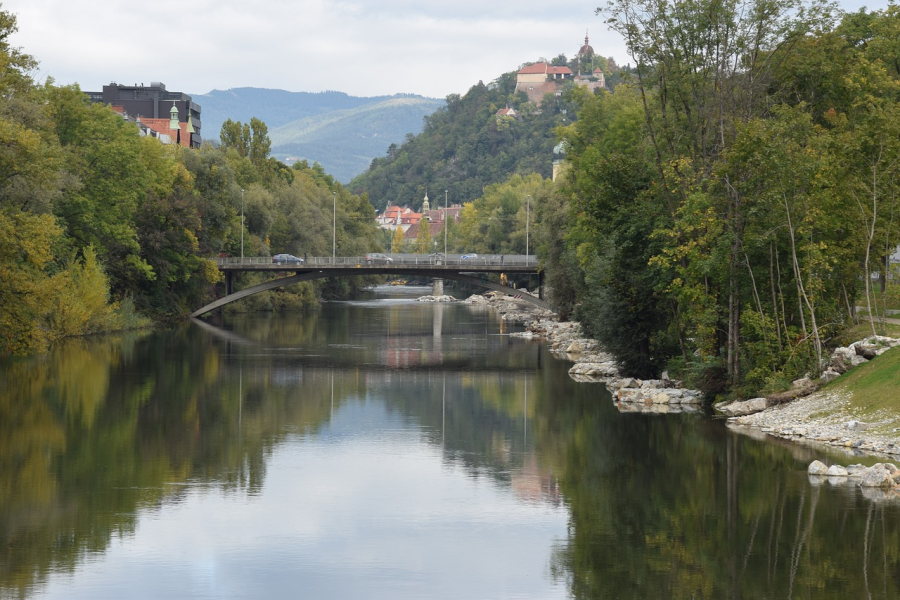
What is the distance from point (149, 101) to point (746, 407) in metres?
106

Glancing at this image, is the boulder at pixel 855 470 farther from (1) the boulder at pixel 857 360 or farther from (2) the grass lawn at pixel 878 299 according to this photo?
(2) the grass lawn at pixel 878 299

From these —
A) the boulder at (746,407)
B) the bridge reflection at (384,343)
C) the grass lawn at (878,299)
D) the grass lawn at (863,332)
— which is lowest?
the bridge reflection at (384,343)

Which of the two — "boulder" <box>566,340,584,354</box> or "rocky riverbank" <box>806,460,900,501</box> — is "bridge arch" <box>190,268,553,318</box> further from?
"rocky riverbank" <box>806,460,900,501</box>

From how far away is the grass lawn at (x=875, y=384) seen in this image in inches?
1111

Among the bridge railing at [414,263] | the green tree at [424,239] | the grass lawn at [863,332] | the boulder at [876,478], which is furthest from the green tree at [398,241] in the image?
the boulder at [876,478]

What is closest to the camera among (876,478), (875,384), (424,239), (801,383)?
(876,478)

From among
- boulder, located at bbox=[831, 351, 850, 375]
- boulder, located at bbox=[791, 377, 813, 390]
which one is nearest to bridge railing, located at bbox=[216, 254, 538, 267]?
boulder, located at bbox=[791, 377, 813, 390]

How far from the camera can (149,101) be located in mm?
126750

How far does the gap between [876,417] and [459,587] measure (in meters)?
15.2

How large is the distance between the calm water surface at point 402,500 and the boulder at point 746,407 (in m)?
0.76

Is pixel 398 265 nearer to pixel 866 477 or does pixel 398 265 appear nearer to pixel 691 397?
pixel 691 397

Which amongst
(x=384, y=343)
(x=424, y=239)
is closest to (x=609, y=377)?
(x=384, y=343)

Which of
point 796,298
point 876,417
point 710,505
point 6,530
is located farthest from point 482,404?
point 6,530

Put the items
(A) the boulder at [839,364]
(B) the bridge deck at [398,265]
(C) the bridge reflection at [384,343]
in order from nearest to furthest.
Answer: (A) the boulder at [839,364] < (C) the bridge reflection at [384,343] < (B) the bridge deck at [398,265]
